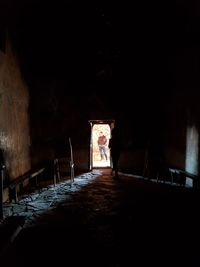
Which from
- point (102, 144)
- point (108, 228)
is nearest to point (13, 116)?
point (108, 228)

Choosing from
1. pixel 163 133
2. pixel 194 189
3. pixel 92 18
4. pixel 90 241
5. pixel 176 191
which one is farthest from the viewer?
pixel 163 133

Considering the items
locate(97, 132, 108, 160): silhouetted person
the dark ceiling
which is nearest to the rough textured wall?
the dark ceiling

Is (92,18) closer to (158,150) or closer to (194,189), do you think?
(158,150)

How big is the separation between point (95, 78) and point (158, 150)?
14.0 ft

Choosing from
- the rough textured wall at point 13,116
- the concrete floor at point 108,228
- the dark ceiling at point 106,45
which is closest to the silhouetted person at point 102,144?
the dark ceiling at point 106,45

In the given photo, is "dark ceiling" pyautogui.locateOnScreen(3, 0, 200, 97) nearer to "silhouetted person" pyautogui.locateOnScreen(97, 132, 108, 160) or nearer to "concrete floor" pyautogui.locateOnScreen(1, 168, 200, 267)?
"concrete floor" pyautogui.locateOnScreen(1, 168, 200, 267)

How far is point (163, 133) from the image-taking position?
1398cm

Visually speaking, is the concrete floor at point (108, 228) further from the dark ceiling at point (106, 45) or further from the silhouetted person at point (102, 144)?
the silhouetted person at point (102, 144)

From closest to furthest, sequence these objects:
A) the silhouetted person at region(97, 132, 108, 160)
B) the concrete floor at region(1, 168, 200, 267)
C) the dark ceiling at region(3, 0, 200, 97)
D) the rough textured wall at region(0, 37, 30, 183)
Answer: the concrete floor at region(1, 168, 200, 267) < the rough textured wall at region(0, 37, 30, 183) < the dark ceiling at region(3, 0, 200, 97) < the silhouetted person at region(97, 132, 108, 160)

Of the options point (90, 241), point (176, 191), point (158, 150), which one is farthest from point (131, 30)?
point (90, 241)

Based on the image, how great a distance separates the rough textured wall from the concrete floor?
141cm

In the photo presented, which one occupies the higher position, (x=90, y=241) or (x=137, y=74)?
(x=137, y=74)

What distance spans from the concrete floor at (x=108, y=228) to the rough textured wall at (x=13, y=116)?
1410 millimetres

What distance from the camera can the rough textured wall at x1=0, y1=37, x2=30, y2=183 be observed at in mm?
9234
